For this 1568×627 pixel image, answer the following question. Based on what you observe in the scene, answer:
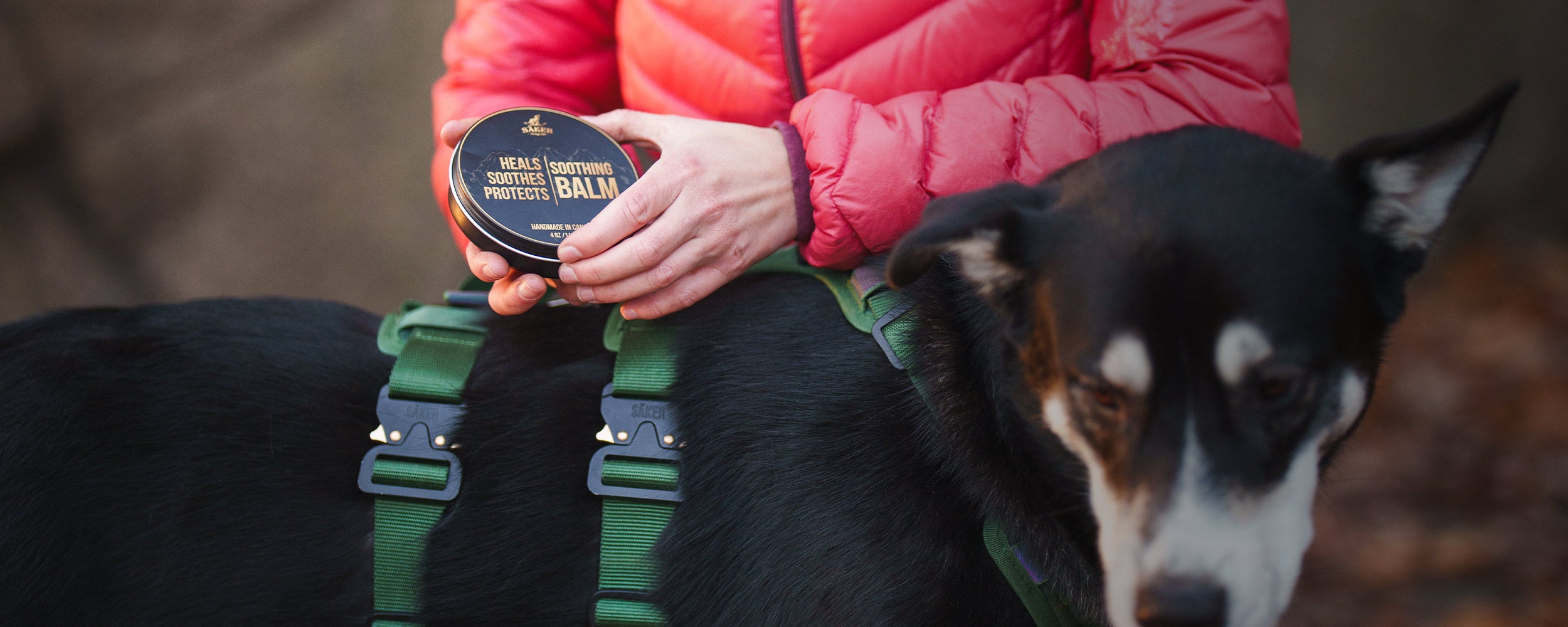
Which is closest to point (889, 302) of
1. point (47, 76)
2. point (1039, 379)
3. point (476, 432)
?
point (1039, 379)

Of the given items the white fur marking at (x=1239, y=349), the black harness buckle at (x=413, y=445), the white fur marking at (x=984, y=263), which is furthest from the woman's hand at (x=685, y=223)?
the white fur marking at (x=1239, y=349)

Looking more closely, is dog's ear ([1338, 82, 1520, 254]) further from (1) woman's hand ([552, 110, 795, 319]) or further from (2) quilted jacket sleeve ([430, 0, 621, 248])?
(2) quilted jacket sleeve ([430, 0, 621, 248])

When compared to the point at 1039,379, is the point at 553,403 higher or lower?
lower

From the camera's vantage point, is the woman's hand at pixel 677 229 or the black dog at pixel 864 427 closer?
the black dog at pixel 864 427

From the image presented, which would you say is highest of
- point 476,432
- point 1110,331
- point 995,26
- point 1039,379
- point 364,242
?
point 995,26

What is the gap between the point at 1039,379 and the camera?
137cm

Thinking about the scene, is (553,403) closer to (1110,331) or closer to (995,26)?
(1110,331)

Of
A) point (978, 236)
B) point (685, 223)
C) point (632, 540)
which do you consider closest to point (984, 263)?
point (978, 236)

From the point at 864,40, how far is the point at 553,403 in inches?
36.0

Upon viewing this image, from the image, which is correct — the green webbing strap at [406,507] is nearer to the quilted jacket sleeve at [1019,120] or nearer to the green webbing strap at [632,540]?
the green webbing strap at [632,540]

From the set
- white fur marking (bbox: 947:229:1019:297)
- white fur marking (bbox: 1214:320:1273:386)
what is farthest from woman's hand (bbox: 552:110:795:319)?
white fur marking (bbox: 1214:320:1273:386)

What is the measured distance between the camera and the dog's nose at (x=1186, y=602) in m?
1.17

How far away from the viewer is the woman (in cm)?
157

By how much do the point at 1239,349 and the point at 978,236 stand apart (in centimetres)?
38
